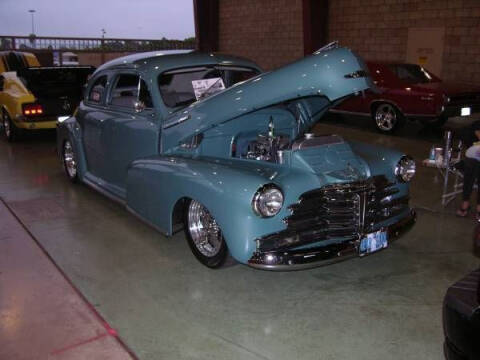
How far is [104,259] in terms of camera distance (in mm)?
4445

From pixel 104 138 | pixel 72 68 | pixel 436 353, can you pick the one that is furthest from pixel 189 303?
pixel 72 68

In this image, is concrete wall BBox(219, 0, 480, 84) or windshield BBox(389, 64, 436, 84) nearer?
windshield BBox(389, 64, 436, 84)

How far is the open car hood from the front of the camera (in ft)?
12.5

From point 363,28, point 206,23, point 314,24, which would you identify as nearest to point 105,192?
point 363,28

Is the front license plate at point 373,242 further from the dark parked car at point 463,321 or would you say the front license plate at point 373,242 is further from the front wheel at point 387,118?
the front wheel at point 387,118

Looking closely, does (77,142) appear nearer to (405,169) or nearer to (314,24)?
(405,169)

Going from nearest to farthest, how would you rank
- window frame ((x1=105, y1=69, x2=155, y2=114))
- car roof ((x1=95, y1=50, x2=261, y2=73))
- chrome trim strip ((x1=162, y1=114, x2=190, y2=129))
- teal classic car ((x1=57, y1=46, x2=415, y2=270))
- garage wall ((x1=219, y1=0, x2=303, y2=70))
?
1. teal classic car ((x1=57, y1=46, x2=415, y2=270))
2. chrome trim strip ((x1=162, y1=114, x2=190, y2=129))
3. window frame ((x1=105, y1=69, x2=155, y2=114))
4. car roof ((x1=95, y1=50, x2=261, y2=73))
5. garage wall ((x1=219, y1=0, x2=303, y2=70))

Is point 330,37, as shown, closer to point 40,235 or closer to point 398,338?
point 40,235

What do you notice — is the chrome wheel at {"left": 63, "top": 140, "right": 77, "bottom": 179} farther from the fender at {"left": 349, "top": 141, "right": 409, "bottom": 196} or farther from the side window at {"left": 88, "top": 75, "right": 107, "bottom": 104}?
the fender at {"left": 349, "top": 141, "right": 409, "bottom": 196}

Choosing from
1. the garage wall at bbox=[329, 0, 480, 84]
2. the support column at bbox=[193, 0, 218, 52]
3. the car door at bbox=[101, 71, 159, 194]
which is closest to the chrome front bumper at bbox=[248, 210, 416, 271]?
the car door at bbox=[101, 71, 159, 194]

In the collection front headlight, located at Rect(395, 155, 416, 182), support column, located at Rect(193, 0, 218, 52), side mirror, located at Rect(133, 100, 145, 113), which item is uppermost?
support column, located at Rect(193, 0, 218, 52)

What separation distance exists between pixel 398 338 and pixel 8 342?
2464mm

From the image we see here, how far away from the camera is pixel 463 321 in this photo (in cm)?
221

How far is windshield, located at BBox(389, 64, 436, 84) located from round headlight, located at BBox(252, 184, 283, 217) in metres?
8.32
